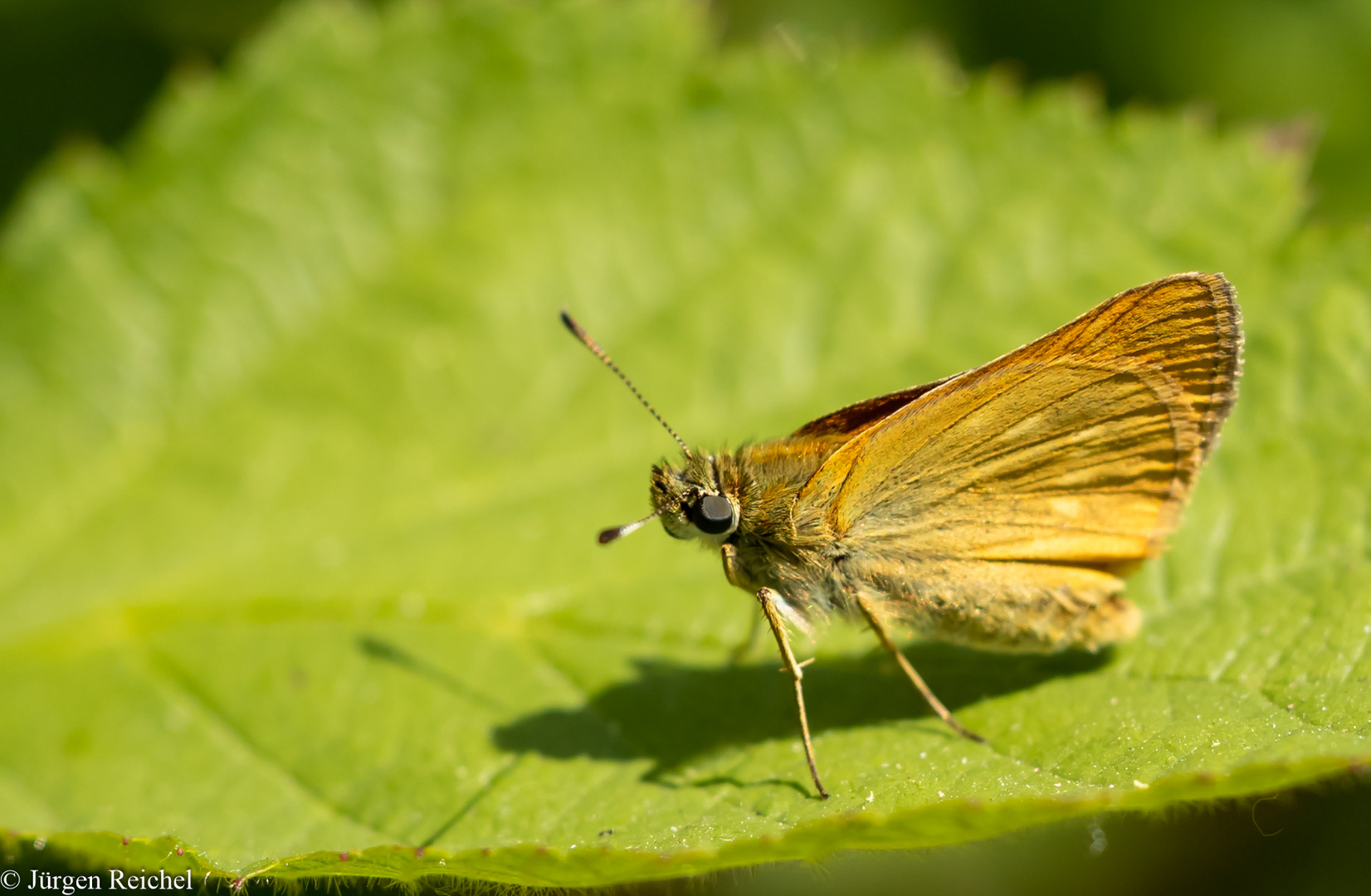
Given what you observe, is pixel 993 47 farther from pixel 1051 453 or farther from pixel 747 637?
pixel 747 637

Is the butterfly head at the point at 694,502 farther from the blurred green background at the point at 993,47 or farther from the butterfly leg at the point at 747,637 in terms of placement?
the blurred green background at the point at 993,47

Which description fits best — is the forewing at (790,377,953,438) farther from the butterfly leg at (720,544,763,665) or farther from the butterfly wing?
the butterfly leg at (720,544,763,665)

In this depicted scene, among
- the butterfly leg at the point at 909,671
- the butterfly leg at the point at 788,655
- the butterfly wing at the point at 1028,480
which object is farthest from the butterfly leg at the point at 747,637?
the butterfly leg at the point at 909,671

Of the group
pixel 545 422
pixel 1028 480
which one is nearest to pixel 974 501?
pixel 1028 480

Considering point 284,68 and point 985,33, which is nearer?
point 284,68

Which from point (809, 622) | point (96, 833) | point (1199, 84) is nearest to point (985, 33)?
point (1199, 84)

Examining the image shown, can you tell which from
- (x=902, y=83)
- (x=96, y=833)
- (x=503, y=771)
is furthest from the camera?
(x=902, y=83)

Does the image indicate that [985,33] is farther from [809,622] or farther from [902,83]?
[809,622]
